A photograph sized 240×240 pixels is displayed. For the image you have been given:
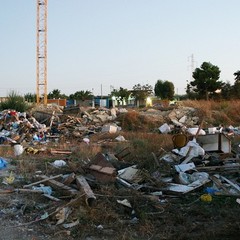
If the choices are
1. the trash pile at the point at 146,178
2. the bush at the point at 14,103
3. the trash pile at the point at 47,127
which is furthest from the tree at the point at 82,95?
the trash pile at the point at 146,178

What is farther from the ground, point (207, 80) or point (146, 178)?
point (207, 80)

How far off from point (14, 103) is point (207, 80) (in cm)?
2498

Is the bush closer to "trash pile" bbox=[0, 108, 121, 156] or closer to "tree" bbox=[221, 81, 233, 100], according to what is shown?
"trash pile" bbox=[0, 108, 121, 156]

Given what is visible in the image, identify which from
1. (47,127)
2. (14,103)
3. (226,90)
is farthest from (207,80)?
(47,127)

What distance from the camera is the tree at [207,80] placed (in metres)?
42.1

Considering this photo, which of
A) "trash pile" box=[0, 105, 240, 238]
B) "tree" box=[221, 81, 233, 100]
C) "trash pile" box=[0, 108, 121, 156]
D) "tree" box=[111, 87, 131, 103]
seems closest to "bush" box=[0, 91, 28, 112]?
"trash pile" box=[0, 108, 121, 156]

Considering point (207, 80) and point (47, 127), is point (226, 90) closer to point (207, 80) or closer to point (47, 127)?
point (207, 80)

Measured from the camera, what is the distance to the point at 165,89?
197 feet

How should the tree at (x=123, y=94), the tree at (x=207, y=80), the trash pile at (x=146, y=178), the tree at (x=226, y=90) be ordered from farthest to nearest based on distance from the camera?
1. the tree at (x=123, y=94)
2. the tree at (x=207, y=80)
3. the tree at (x=226, y=90)
4. the trash pile at (x=146, y=178)

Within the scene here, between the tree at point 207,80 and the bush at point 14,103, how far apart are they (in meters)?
23.3

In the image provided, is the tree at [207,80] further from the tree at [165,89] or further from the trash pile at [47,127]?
the trash pile at [47,127]

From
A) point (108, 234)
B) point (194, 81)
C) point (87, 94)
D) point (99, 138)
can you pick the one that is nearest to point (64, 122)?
point (99, 138)

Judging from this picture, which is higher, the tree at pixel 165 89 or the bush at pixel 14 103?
the tree at pixel 165 89

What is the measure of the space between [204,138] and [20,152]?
529cm
